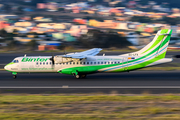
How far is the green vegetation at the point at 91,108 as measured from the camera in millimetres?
11992

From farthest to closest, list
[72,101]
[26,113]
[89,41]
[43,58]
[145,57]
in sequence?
[89,41] < [43,58] < [145,57] < [72,101] < [26,113]

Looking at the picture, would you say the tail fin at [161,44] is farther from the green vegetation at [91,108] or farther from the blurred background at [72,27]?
the blurred background at [72,27]

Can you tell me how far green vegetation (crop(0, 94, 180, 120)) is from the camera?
11992 millimetres

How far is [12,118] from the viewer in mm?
11836

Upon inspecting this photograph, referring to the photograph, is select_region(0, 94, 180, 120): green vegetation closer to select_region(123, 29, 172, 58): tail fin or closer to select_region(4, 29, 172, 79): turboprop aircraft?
select_region(4, 29, 172, 79): turboprop aircraft

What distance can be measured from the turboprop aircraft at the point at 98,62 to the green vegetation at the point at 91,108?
8996 millimetres

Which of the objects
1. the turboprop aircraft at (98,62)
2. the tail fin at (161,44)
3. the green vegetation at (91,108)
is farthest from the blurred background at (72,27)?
the green vegetation at (91,108)

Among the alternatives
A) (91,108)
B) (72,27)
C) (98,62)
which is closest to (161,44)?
(98,62)

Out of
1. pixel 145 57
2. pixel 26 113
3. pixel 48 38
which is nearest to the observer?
pixel 26 113

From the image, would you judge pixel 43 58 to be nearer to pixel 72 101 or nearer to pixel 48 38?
pixel 72 101

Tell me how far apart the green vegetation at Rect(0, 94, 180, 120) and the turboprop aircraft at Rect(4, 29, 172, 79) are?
29.5 feet

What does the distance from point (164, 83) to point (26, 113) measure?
1427 centimetres

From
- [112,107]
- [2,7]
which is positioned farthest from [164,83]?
[2,7]

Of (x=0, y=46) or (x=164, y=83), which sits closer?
(x=164, y=83)
